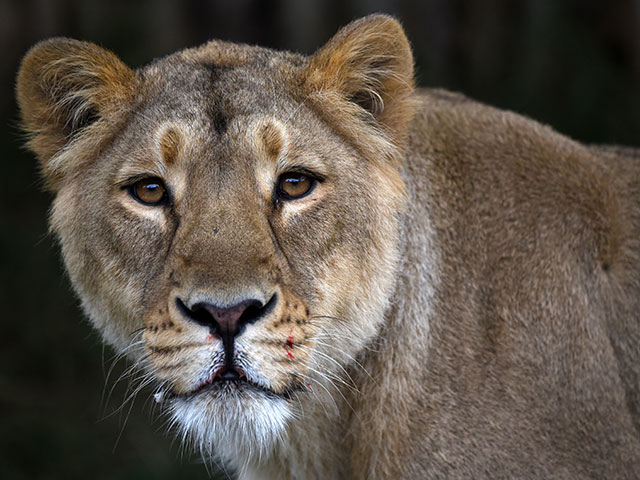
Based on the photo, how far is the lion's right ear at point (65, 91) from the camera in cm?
420

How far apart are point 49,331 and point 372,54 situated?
578 centimetres

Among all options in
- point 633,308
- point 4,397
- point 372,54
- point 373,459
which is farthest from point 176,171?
point 4,397

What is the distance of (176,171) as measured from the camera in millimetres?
3914

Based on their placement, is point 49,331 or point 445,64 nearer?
point 49,331

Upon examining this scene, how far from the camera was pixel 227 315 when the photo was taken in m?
3.38

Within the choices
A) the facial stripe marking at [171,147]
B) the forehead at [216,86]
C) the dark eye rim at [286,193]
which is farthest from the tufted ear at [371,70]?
the facial stripe marking at [171,147]

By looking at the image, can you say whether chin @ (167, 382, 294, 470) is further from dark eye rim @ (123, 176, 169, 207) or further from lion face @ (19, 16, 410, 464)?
dark eye rim @ (123, 176, 169, 207)

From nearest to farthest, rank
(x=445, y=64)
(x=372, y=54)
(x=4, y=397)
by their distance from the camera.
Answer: (x=372, y=54) < (x=4, y=397) < (x=445, y=64)

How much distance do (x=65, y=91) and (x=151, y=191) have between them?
763mm

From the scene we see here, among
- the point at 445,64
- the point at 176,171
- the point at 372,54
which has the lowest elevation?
the point at 445,64

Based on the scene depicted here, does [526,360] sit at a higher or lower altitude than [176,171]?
lower

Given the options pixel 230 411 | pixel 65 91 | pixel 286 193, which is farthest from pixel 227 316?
pixel 65 91

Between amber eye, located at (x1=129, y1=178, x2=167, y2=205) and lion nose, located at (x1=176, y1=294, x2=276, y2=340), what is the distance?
650 mm

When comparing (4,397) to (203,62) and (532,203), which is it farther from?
(532,203)
